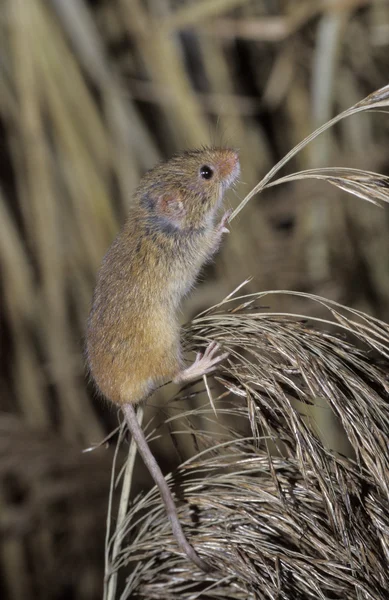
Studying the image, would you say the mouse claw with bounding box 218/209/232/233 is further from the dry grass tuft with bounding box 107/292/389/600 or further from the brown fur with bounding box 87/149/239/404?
the dry grass tuft with bounding box 107/292/389/600

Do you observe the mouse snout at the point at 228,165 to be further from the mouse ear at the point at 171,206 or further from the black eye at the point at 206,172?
the mouse ear at the point at 171,206

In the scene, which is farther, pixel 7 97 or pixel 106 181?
pixel 106 181

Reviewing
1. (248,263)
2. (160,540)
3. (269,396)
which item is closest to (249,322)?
(269,396)

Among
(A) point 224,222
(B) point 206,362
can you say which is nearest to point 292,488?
(B) point 206,362

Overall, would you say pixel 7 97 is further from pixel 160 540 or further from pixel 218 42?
pixel 160 540

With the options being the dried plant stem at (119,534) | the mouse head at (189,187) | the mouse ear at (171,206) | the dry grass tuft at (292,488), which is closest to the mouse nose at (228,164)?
the mouse head at (189,187)

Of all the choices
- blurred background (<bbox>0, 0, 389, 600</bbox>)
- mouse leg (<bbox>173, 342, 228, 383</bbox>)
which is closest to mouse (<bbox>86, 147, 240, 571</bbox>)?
mouse leg (<bbox>173, 342, 228, 383</bbox>)

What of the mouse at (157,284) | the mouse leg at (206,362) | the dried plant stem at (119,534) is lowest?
the dried plant stem at (119,534)
